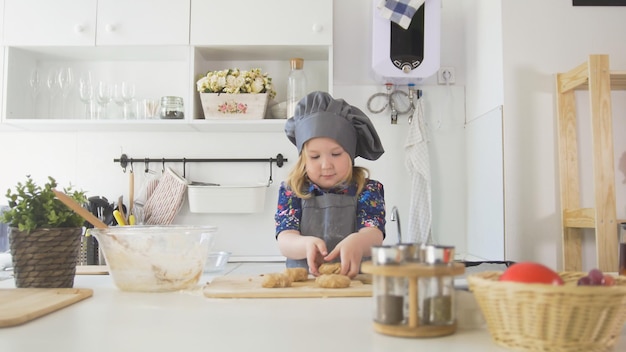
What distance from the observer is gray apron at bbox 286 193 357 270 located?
4.80ft

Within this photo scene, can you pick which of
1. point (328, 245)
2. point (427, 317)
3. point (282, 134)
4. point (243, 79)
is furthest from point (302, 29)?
point (427, 317)

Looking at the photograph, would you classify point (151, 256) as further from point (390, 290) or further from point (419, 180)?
point (419, 180)

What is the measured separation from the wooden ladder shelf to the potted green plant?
1403 millimetres

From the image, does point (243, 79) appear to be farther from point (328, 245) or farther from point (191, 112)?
point (328, 245)

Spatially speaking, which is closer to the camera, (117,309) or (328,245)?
(117,309)

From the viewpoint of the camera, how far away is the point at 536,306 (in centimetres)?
50

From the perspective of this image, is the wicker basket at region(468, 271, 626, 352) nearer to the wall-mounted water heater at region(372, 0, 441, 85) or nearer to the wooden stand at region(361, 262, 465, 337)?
the wooden stand at region(361, 262, 465, 337)

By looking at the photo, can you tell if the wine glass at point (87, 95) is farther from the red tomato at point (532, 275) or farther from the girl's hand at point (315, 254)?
the red tomato at point (532, 275)

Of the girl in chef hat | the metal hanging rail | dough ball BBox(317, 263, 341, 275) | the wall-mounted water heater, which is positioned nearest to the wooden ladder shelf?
the wall-mounted water heater

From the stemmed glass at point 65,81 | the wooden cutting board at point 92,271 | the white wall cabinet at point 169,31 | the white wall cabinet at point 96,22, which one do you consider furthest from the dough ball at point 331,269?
the stemmed glass at point 65,81

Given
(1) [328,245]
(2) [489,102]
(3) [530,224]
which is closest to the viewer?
(1) [328,245]

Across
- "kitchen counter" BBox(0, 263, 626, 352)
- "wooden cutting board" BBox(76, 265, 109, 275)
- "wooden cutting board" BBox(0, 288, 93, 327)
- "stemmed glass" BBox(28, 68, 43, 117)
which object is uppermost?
"stemmed glass" BBox(28, 68, 43, 117)

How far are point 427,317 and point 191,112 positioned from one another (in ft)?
5.48

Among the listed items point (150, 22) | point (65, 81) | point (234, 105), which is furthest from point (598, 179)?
point (65, 81)
